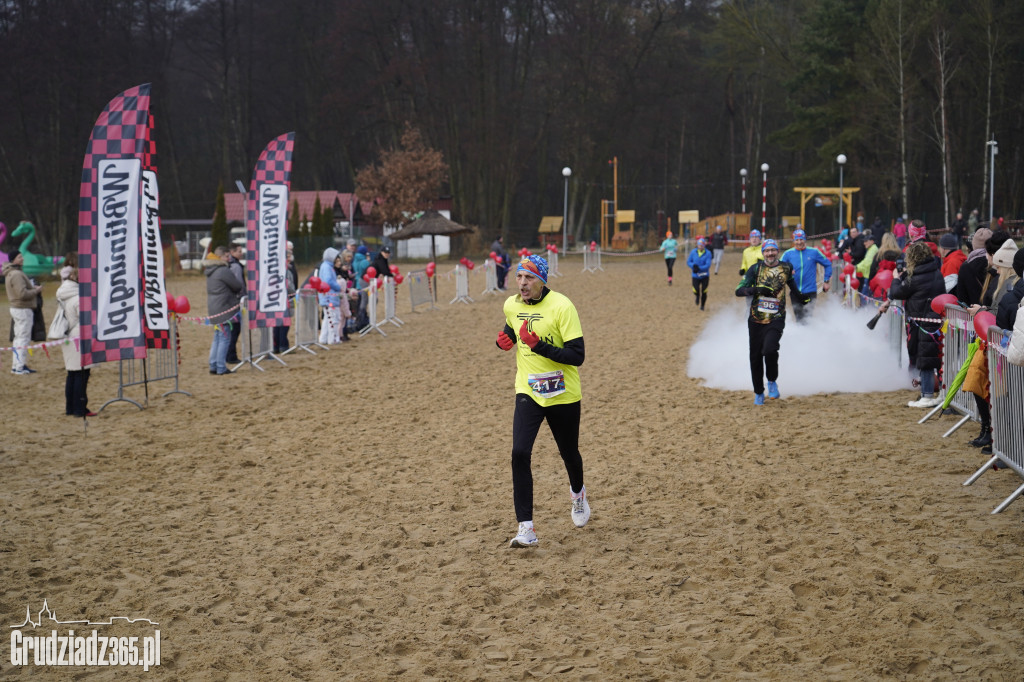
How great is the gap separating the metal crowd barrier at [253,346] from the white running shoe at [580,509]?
31.2 ft

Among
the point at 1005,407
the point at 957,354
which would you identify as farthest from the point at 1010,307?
the point at 957,354

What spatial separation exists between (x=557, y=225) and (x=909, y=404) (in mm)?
54563

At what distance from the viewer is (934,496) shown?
25.8 ft

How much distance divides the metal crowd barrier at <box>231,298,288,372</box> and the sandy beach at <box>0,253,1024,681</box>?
264 cm

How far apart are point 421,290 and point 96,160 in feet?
50.2

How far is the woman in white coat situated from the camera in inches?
468

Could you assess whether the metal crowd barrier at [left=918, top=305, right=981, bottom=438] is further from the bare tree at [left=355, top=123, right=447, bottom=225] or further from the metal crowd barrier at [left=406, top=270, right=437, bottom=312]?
the bare tree at [left=355, top=123, right=447, bottom=225]

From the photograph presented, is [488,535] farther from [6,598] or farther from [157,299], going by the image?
[157,299]

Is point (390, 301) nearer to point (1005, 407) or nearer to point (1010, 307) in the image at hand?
point (1010, 307)

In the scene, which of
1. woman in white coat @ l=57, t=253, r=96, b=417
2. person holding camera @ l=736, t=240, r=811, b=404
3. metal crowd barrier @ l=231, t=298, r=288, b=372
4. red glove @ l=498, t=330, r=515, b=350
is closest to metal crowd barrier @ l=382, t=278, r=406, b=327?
metal crowd barrier @ l=231, t=298, r=288, b=372

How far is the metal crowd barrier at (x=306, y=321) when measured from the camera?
1794cm

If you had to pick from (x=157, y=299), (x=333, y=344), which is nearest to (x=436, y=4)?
(x=333, y=344)

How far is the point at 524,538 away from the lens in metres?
6.98

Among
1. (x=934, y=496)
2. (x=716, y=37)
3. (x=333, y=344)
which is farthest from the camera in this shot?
(x=716, y=37)
